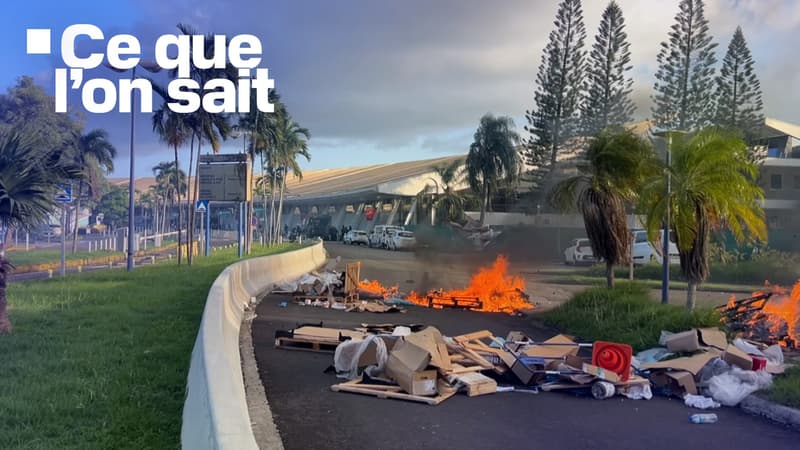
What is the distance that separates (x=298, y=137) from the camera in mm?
60000

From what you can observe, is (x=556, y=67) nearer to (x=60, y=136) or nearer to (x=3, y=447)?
(x=60, y=136)

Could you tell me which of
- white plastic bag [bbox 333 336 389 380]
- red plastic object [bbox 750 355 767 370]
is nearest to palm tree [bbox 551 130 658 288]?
red plastic object [bbox 750 355 767 370]

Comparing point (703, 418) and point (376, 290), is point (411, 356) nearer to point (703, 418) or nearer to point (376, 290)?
point (703, 418)

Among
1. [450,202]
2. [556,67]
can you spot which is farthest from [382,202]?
[556,67]

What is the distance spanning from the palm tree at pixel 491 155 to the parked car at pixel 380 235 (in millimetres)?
7517

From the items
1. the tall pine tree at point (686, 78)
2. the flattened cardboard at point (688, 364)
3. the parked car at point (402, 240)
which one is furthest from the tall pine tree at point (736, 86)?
the flattened cardboard at point (688, 364)

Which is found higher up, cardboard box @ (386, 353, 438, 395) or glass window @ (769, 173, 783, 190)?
glass window @ (769, 173, 783, 190)

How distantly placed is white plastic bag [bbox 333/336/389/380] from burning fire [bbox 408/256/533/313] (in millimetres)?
8816

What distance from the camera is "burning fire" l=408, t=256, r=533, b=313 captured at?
59.5 ft

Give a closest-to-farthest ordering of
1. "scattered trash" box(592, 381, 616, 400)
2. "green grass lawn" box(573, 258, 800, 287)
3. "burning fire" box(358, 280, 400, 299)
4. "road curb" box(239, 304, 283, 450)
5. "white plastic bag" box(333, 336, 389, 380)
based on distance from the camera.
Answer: "road curb" box(239, 304, 283, 450) → "scattered trash" box(592, 381, 616, 400) → "white plastic bag" box(333, 336, 389, 380) → "burning fire" box(358, 280, 400, 299) → "green grass lawn" box(573, 258, 800, 287)

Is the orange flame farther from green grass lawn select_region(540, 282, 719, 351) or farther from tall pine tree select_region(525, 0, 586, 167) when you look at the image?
tall pine tree select_region(525, 0, 586, 167)

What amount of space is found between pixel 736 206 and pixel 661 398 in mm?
6627

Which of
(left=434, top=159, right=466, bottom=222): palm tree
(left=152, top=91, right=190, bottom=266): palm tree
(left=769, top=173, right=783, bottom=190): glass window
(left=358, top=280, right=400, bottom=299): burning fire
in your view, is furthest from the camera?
(left=434, top=159, right=466, bottom=222): palm tree

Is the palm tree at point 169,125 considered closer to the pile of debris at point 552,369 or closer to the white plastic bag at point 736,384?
the pile of debris at point 552,369
